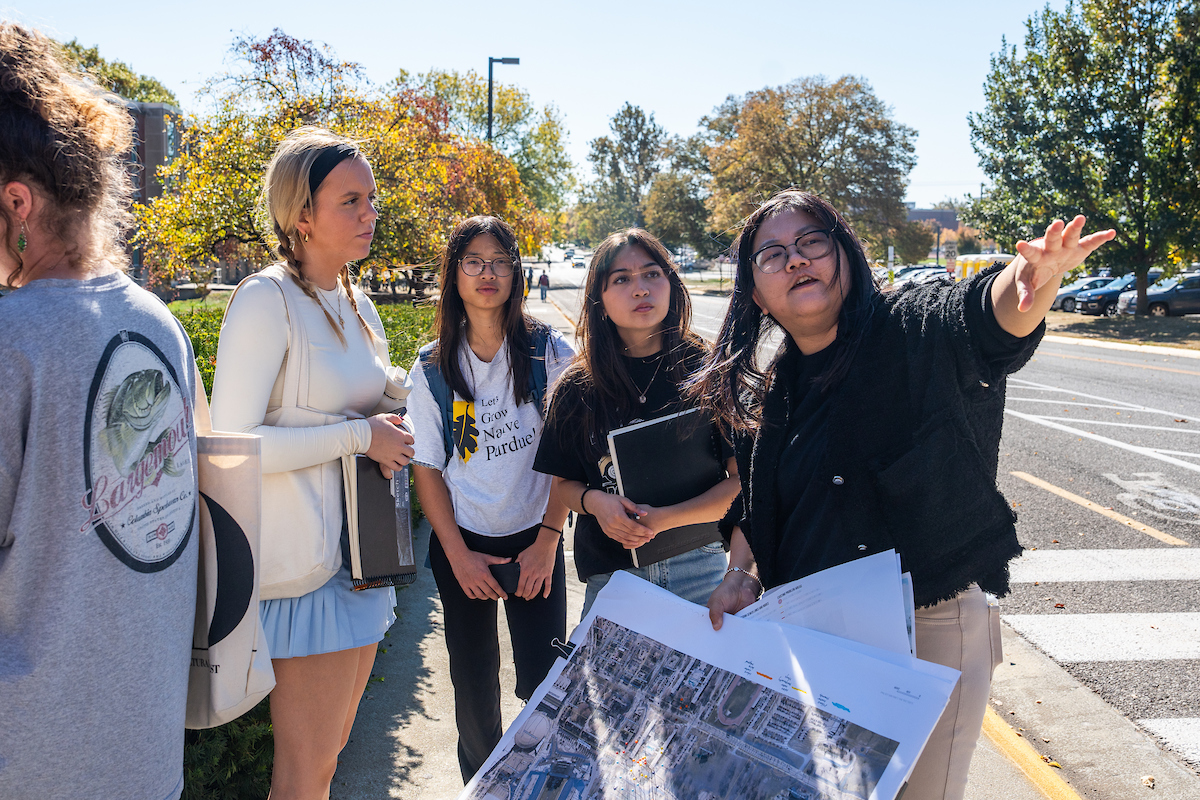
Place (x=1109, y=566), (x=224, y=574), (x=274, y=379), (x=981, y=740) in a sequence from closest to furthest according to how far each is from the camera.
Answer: (x=224, y=574) < (x=274, y=379) < (x=981, y=740) < (x=1109, y=566)

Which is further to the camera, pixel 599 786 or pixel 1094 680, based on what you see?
pixel 1094 680

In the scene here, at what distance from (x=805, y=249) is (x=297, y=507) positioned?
1479mm

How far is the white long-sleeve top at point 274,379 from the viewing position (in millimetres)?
2021

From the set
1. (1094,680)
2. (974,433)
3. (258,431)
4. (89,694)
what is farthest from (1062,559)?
(89,694)

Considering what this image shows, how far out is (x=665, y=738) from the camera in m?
1.44

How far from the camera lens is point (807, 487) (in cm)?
176

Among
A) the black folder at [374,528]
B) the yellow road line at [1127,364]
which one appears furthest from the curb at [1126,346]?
the black folder at [374,528]

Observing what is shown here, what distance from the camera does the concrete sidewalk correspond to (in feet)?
9.59

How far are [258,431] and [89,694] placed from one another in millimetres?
857

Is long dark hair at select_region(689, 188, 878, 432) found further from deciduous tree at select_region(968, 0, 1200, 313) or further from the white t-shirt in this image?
deciduous tree at select_region(968, 0, 1200, 313)

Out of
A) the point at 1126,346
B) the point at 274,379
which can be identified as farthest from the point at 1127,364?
the point at 274,379

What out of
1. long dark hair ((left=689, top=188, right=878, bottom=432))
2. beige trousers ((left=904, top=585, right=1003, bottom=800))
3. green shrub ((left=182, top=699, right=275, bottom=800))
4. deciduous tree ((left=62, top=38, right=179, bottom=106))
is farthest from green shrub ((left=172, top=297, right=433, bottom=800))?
deciduous tree ((left=62, top=38, right=179, bottom=106))

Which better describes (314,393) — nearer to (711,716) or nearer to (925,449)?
(711,716)

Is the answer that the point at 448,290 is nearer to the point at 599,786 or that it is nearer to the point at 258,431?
the point at 258,431
